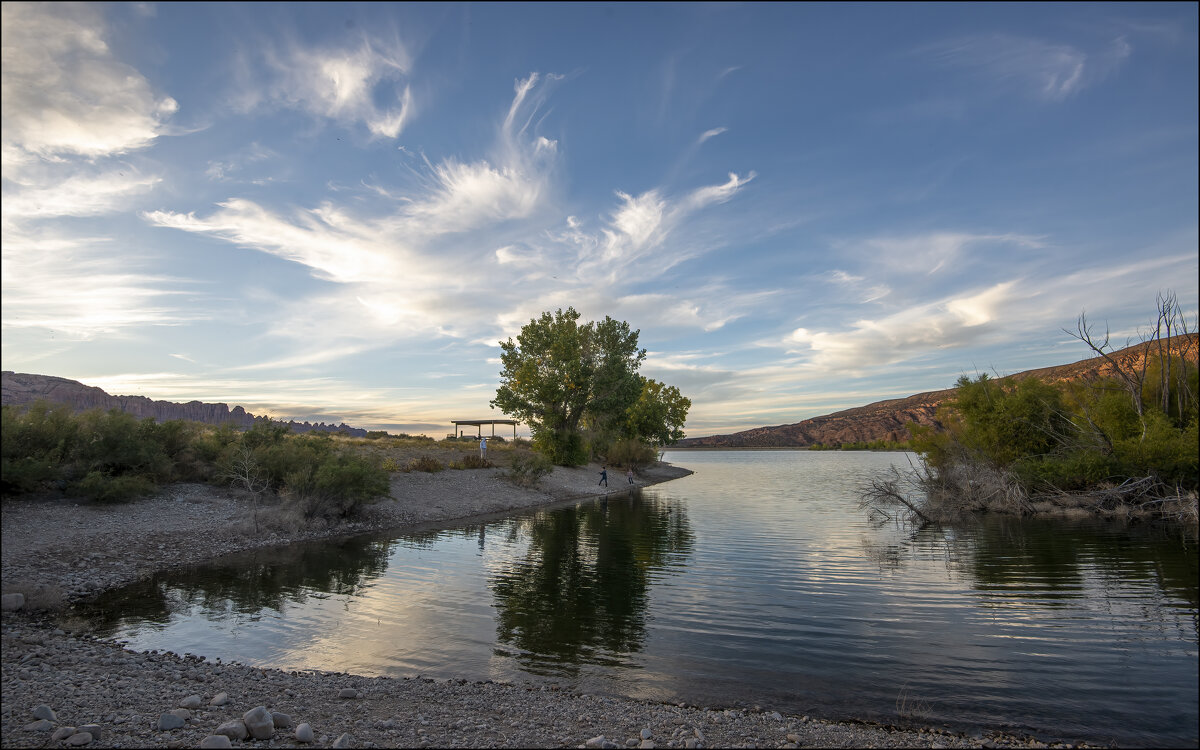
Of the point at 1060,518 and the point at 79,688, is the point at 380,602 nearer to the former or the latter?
the point at 79,688

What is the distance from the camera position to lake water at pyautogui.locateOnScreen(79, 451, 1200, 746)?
845cm

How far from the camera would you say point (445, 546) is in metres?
22.1

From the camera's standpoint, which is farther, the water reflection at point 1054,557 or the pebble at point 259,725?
the water reflection at point 1054,557

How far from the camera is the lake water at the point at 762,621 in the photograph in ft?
27.7

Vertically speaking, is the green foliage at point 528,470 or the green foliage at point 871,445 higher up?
the green foliage at point 528,470

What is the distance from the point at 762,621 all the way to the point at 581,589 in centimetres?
514

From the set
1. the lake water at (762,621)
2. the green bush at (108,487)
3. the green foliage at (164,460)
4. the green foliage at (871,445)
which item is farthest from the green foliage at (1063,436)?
the green foliage at (871,445)

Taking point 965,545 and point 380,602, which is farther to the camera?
point 965,545

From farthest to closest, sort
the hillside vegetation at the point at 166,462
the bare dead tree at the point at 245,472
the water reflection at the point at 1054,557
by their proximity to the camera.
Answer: the bare dead tree at the point at 245,472 → the hillside vegetation at the point at 166,462 → the water reflection at the point at 1054,557

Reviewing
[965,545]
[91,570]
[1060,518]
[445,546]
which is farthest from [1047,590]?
[91,570]

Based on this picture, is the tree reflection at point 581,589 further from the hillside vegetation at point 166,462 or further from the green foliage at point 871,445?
the green foliage at point 871,445

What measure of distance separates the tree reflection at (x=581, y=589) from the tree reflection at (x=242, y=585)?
464 cm

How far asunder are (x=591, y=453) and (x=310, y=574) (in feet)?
165

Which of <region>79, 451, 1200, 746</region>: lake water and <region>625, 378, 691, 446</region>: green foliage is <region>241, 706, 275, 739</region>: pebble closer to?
<region>79, 451, 1200, 746</region>: lake water
